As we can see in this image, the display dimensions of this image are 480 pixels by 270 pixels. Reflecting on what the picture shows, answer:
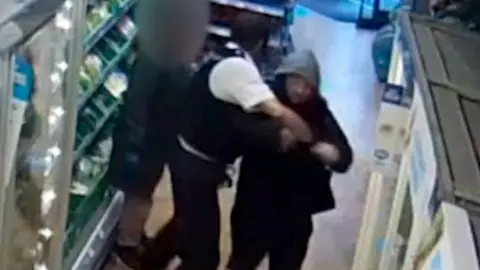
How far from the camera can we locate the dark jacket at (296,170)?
3068 mm

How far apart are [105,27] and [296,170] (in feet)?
2.53

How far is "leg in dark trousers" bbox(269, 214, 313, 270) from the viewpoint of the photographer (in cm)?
317

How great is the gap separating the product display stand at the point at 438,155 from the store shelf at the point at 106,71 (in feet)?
3.30

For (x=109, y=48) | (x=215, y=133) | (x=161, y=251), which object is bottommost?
(x=161, y=251)

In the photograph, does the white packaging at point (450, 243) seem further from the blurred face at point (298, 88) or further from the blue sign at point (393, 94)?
the blurred face at point (298, 88)

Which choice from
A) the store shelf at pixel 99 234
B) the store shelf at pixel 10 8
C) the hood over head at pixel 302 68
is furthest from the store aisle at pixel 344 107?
the store shelf at pixel 10 8

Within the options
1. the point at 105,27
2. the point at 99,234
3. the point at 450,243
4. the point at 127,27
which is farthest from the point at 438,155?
the point at 127,27

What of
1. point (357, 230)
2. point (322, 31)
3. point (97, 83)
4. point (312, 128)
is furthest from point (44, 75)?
point (322, 31)

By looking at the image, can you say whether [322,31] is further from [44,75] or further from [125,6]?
[44,75]

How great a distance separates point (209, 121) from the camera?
3.09 m

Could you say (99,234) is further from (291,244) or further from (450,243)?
(450,243)

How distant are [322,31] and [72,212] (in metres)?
3.92

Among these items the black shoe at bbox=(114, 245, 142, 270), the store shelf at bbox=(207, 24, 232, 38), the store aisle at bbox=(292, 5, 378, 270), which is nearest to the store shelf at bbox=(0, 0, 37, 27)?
the store shelf at bbox=(207, 24, 232, 38)

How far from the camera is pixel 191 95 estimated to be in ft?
10.3
